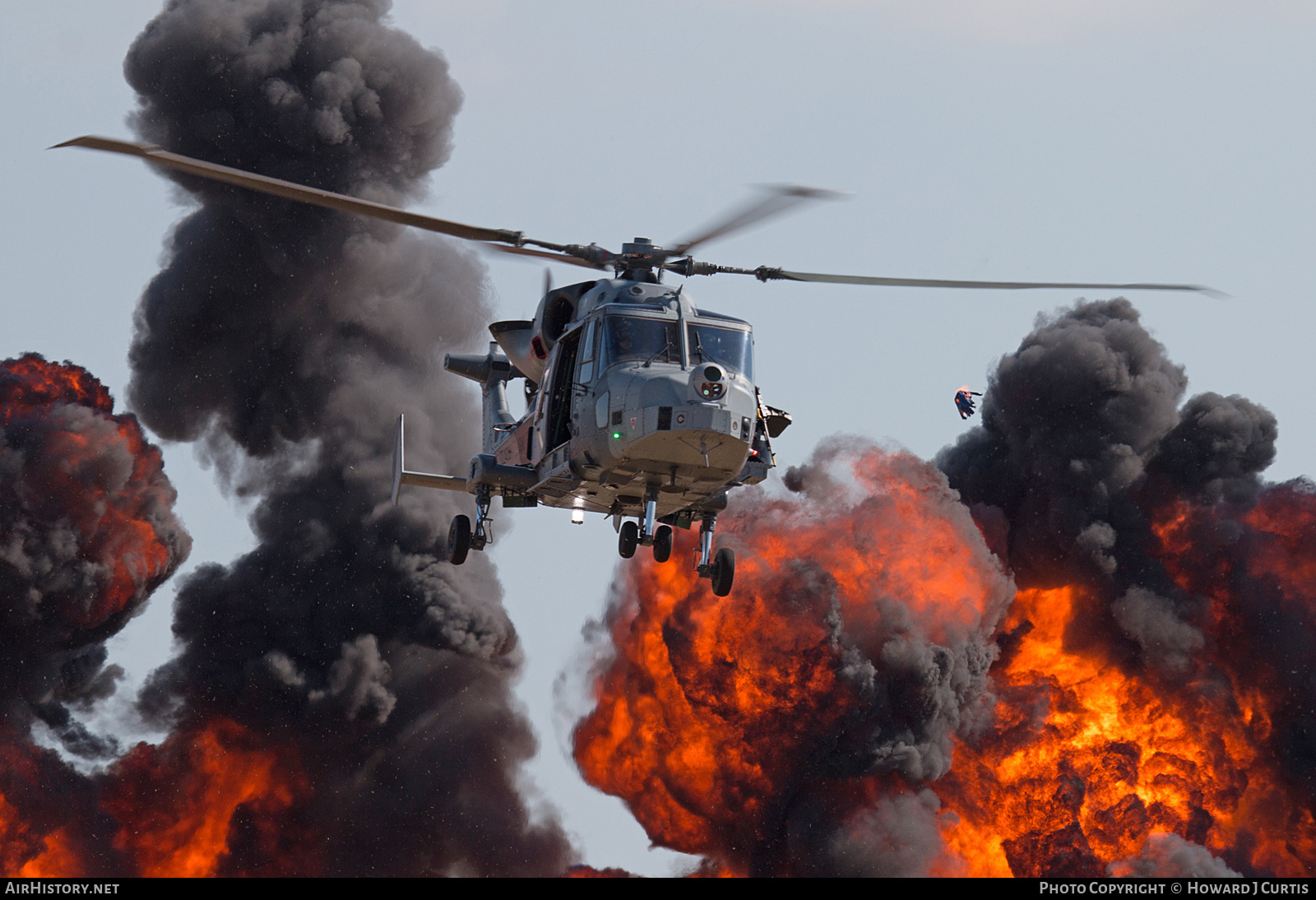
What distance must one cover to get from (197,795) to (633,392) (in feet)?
129

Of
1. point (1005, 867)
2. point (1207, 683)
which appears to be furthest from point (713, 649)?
point (1207, 683)

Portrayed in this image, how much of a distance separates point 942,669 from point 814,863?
7913 millimetres

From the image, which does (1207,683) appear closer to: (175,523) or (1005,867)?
(1005,867)

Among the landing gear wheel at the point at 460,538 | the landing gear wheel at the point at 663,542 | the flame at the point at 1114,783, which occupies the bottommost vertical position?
the flame at the point at 1114,783

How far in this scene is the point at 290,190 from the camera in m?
21.8

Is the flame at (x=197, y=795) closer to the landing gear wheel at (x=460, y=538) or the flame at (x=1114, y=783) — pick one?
the flame at (x=1114, y=783)

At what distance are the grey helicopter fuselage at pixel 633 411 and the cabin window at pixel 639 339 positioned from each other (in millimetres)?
21

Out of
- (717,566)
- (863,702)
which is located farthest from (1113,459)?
(717,566)

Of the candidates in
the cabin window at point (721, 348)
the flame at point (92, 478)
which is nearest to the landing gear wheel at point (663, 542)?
the cabin window at point (721, 348)

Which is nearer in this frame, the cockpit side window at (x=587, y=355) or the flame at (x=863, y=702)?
the cockpit side window at (x=587, y=355)

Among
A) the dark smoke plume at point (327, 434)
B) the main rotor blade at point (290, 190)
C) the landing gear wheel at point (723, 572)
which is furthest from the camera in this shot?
the dark smoke plume at point (327, 434)

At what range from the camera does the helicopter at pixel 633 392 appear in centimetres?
2347

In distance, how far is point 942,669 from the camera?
47281 mm

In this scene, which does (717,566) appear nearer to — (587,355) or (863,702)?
(587,355)
